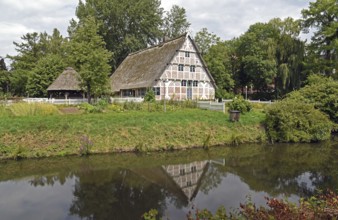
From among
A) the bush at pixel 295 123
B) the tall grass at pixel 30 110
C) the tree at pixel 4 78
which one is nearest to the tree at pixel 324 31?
the bush at pixel 295 123

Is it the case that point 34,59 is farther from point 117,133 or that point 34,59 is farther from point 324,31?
point 324,31

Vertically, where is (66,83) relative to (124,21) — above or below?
below

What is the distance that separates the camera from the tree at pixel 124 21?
44969mm

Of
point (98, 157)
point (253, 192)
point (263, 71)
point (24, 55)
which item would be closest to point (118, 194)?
point (253, 192)

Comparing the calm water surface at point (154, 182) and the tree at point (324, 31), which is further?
the tree at point (324, 31)

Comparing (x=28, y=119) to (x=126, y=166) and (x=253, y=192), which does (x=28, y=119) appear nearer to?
(x=126, y=166)

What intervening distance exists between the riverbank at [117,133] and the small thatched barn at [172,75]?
10.6 metres

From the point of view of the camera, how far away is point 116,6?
146 feet

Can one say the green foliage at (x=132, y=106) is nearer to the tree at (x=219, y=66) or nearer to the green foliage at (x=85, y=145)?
the green foliage at (x=85, y=145)

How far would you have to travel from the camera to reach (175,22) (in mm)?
53625

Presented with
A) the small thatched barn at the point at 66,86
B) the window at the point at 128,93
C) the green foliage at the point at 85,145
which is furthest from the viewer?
the window at the point at 128,93

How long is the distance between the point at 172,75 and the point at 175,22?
25555 mm

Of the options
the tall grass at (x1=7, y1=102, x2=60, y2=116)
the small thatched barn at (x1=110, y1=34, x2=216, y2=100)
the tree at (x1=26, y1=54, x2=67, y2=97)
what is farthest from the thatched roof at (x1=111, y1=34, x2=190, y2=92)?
the tall grass at (x1=7, y1=102, x2=60, y2=116)

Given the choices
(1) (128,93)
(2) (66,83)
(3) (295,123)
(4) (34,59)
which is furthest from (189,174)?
(4) (34,59)
